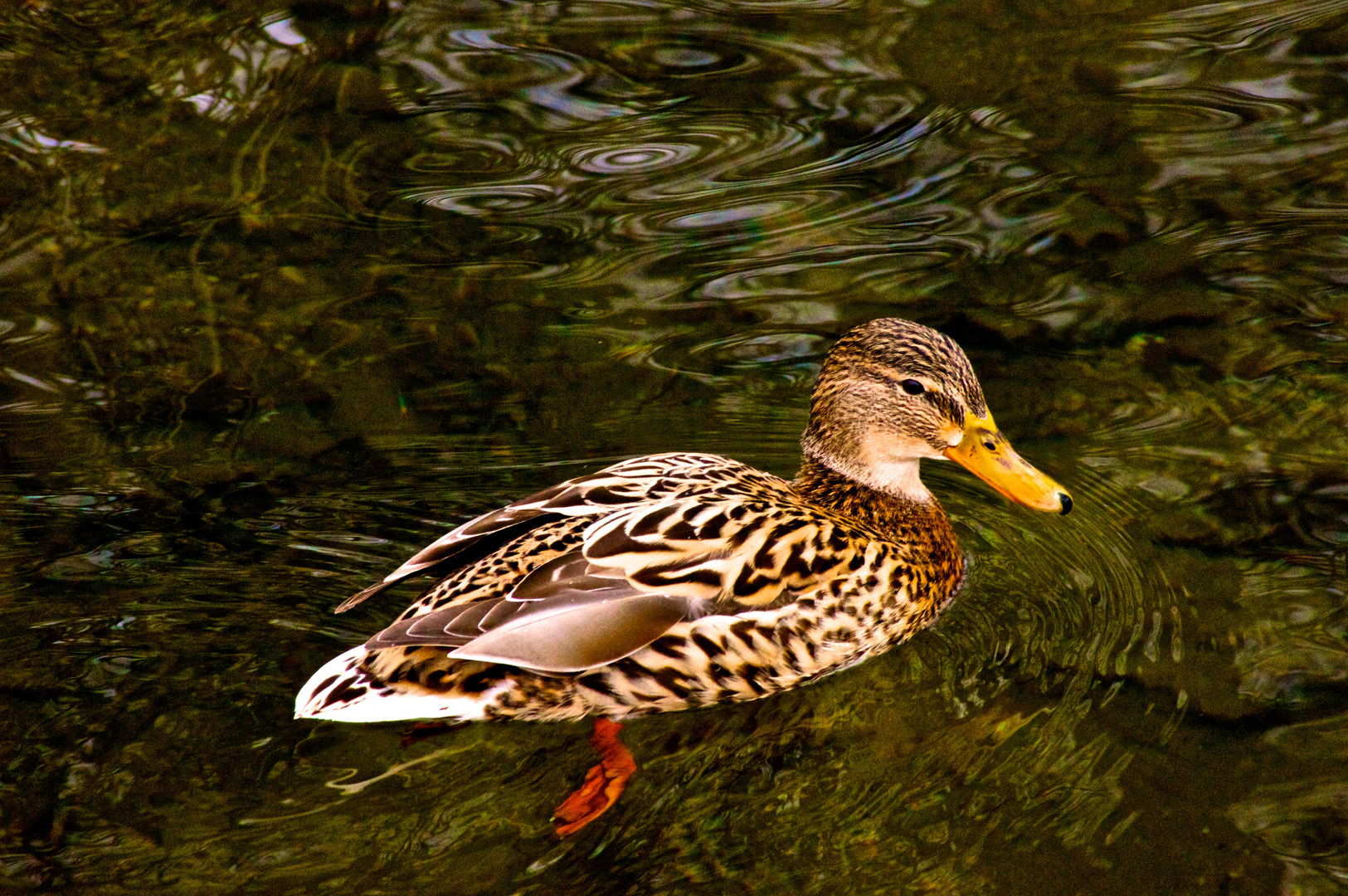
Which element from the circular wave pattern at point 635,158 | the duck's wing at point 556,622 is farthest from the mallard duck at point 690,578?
the circular wave pattern at point 635,158

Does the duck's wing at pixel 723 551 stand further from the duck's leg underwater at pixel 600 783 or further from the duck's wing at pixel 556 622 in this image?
the duck's leg underwater at pixel 600 783

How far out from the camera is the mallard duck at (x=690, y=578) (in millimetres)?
5305

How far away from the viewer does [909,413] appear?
6227 mm

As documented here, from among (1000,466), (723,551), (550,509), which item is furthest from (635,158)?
(723,551)

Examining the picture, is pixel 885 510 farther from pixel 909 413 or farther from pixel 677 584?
pixel 677 584

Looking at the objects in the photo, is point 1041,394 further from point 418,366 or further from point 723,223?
point 418,366

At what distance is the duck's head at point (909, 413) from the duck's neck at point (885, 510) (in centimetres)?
6

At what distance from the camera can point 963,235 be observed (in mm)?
8047

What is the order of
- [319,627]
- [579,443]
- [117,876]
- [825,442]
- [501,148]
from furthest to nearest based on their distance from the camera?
[501,148], [579,443], [825,442], [319,627], [117,876]

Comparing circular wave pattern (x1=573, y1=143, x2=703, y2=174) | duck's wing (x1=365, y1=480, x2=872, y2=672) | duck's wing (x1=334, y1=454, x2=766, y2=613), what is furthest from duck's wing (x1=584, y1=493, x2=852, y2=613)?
circular wave pattern (x1=573, y1=143, x2=703, y2=174)

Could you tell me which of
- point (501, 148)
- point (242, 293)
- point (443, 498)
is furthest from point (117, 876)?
point (501, 148)

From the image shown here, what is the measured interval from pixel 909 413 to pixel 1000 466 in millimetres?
428

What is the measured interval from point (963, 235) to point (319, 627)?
159 inches

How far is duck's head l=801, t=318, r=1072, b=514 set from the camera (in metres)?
6.17
